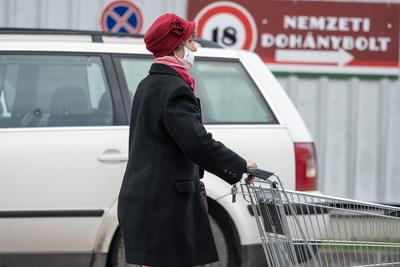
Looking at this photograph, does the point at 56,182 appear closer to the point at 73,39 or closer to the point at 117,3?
the point at 73,39

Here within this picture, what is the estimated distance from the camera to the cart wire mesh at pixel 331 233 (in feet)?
13.8

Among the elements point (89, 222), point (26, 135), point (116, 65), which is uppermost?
point (116, 65)

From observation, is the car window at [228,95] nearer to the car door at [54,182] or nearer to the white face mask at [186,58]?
the car door at [54,182]

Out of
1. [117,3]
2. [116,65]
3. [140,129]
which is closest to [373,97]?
[117,3]

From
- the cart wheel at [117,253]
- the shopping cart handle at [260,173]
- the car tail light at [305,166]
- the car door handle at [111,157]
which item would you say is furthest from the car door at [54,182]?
Answer: the shopping cart handle at [260,173]

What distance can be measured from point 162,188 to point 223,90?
7.06ft

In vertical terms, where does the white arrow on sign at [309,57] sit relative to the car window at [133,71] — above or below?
above

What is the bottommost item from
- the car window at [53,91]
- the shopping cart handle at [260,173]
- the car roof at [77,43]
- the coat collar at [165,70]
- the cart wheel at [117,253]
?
the cart wheel at [117,253]

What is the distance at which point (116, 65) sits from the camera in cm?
646

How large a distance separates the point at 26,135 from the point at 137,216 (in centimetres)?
179

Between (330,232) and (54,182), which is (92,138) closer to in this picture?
(54,182)

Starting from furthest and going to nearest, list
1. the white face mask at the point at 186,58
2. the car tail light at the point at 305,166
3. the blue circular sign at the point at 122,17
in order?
the blue circular sign at the point at 122,17 < the car tail light at the point at 305,166 < the white face mask at the point at 186,58

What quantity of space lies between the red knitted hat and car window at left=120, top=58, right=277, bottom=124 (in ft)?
5.99

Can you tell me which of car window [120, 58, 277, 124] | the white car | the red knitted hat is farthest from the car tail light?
the red knitted hat
